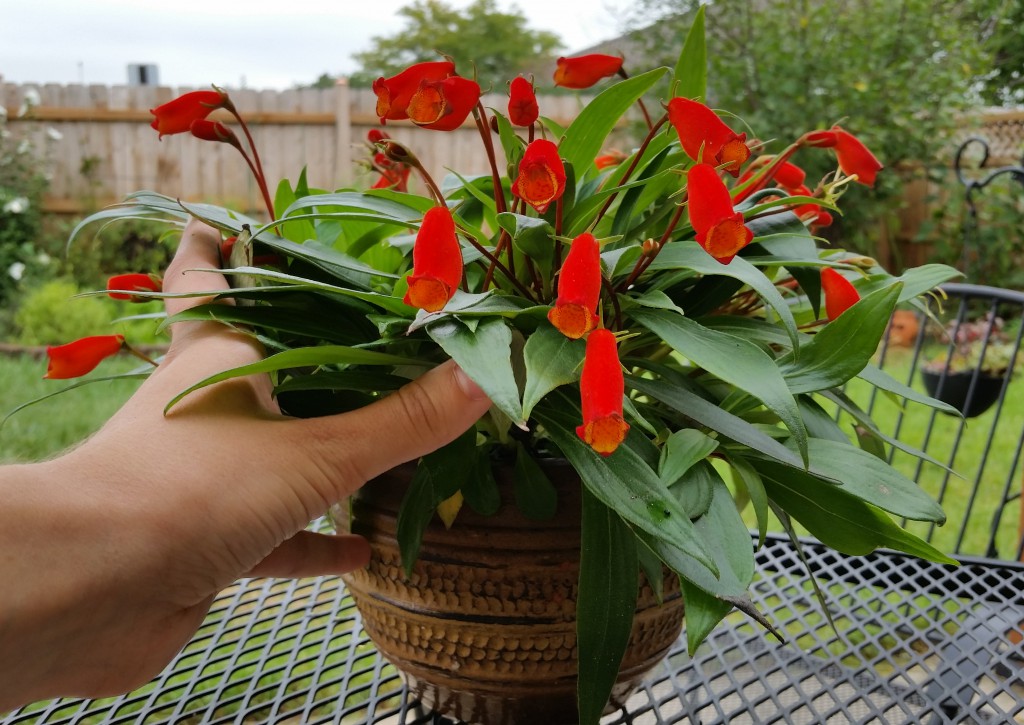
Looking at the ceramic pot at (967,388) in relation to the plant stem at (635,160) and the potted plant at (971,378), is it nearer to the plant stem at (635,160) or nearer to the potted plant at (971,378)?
the potted plant at (971,378)

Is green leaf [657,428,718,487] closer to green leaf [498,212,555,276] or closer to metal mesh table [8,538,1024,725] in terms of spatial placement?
green leaf [498,212,555,276]

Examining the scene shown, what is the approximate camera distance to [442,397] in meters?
0.49

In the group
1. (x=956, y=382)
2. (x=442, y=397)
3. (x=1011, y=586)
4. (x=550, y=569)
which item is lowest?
(x=956, y=382)

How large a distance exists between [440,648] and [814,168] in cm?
407

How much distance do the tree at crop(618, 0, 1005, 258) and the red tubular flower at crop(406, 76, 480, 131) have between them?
3.98 meters

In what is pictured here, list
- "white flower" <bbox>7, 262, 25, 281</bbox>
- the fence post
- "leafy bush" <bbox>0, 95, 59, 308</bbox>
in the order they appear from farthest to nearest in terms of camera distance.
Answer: the fence post → "leafy bush" <bbox>0, 95, 59, 308</bbox> → "white flower" <bbox>7, 262, 25, 281</bbox>

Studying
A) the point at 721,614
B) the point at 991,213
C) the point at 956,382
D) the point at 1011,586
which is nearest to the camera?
the point at 721,614

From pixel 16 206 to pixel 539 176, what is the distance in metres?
4.70

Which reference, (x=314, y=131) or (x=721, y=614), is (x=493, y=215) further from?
(x=314, y=131)


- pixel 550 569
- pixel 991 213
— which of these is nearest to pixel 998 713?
pixel 550 569

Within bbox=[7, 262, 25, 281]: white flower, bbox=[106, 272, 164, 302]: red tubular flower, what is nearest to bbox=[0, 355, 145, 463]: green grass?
bbox=[7, 262, 25, 281]: white flower

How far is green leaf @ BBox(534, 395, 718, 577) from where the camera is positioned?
44 cm

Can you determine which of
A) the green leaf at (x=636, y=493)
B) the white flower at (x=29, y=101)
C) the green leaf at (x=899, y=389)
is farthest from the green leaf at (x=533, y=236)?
the white flower at (x=29, y=101)

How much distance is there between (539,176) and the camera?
48cm
